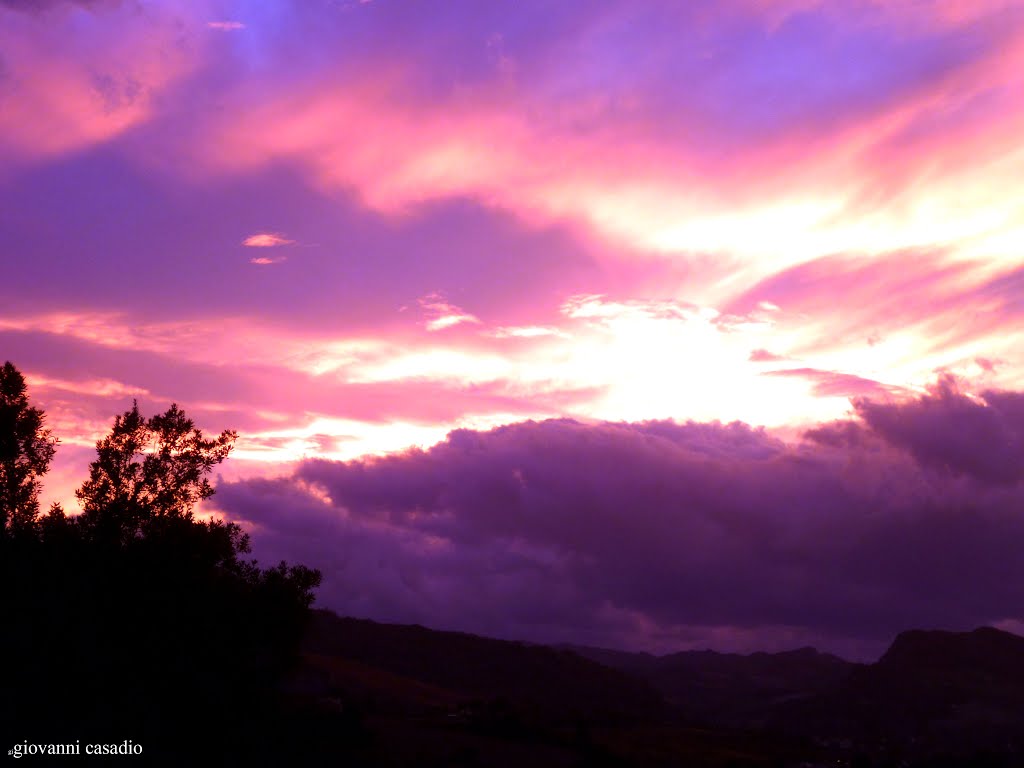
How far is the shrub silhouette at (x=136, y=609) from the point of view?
46.7 m

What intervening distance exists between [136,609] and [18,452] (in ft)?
41.4

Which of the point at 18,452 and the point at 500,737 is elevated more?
the point at 18,452

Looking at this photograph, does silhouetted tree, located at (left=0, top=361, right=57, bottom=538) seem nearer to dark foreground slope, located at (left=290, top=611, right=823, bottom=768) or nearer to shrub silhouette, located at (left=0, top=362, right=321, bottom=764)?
shrub silhouette, located at (left=0, top=362, right=321, bottom=764)

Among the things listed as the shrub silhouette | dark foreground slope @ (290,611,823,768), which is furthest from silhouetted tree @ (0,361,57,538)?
dark foreground slope @ (290,611,823,768)

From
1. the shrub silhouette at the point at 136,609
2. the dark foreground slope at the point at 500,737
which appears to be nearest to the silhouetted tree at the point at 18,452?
the shrub silhouette at the point at 136,609

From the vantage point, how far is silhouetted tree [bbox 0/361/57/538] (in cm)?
5366

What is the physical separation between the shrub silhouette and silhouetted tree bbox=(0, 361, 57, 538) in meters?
0.07

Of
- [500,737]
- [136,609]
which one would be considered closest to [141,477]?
[136,609]

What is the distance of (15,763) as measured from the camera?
143 feet

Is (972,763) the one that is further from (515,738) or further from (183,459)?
(183,459)

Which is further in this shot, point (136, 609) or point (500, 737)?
point (500, 737)

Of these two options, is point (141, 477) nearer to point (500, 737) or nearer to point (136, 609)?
point (136, 609)

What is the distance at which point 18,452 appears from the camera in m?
55.4

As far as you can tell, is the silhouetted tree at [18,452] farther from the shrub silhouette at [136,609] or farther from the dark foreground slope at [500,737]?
the dark foreground slope at [500,737]
